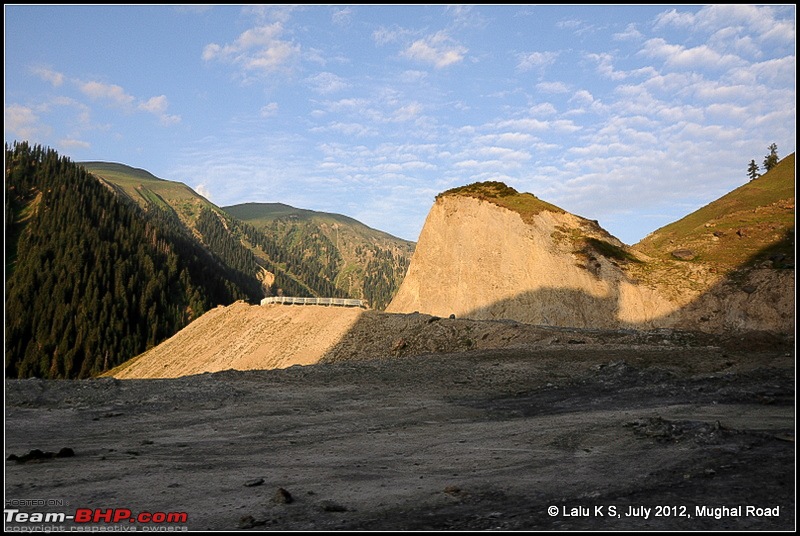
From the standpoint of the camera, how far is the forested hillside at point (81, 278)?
102m

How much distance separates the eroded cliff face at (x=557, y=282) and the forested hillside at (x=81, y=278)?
80.4 m

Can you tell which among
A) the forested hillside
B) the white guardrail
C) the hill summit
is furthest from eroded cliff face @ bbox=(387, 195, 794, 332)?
the forested hillside

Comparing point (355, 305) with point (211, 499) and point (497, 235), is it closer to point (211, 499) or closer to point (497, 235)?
point (497, 235)

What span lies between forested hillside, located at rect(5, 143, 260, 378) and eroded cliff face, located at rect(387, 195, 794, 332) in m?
80.4

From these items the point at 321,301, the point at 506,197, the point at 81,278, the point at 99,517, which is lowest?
the point at 99,517

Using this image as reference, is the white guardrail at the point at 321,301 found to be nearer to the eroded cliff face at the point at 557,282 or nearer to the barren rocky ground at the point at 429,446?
the eroded cliff face at the point at 557,282

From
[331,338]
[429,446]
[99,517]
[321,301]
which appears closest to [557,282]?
[331,338]

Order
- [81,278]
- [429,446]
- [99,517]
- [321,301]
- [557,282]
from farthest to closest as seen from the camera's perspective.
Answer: [81,278] → [321,301] → [557,282] → [429,446] → [99,517]

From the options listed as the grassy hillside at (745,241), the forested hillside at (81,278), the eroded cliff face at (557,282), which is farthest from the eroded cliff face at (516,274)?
the forested hillside at (81,278)

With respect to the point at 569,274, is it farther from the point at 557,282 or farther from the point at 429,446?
the point at 429,446

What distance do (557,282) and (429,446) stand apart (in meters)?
35.5

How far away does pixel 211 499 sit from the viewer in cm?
758

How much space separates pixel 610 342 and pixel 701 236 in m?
29.2

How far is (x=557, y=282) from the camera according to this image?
44.5 meters
